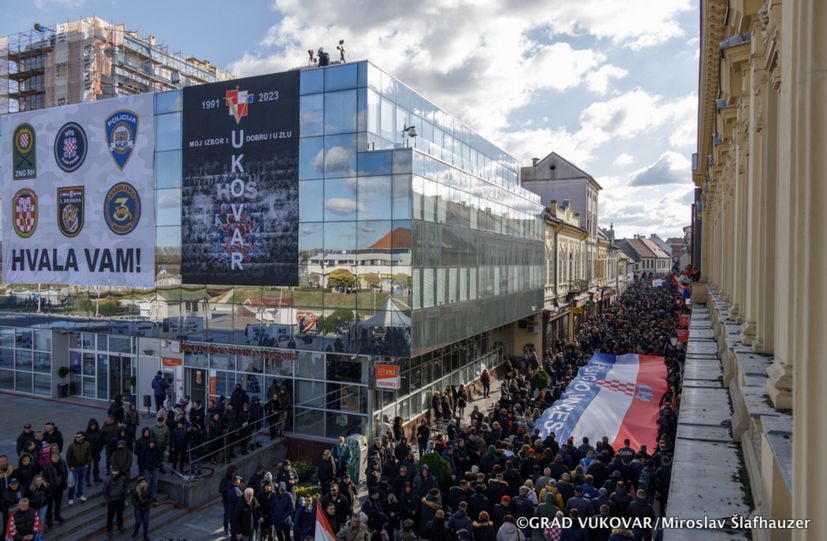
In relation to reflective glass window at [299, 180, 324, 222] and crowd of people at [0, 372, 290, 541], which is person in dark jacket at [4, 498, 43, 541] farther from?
reflective glass window at [299, 180, 324, 222]

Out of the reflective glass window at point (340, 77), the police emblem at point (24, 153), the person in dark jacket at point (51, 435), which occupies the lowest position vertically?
the person in dark jacket at point (51, 435)

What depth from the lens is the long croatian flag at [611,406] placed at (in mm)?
15527

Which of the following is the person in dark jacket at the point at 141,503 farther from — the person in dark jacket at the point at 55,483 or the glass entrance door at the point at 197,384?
the glass entrance door at the point at 197,384

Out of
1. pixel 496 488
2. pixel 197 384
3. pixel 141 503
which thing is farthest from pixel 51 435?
pixel 496 488

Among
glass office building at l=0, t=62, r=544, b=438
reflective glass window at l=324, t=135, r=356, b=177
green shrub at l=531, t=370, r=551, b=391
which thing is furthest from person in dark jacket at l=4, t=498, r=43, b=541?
green shrub at l=531, t=370, r=551, b=391

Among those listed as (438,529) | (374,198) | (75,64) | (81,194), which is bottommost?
(438,529)

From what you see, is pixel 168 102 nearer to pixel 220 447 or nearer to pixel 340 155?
pixel 340 155

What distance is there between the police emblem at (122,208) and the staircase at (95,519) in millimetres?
11869

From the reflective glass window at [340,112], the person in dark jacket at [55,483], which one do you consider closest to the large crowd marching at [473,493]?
the person in dark jacket at [55,483]

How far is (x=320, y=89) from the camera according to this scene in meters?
19.3

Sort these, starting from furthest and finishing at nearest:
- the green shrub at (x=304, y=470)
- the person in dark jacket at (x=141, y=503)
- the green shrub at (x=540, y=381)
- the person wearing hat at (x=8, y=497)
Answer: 1. the green shrub at (x=540, y=381)
2. the green shrub at (x=304, y=470)
3. the person in dark jacket at (x=141, y=503)
4. the person wearing hat at (x=8, y=497)

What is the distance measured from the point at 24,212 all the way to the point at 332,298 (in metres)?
17.3

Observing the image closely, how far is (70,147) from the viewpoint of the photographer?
81.5ft

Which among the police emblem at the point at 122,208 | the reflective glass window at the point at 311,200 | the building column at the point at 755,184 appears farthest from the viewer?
the police emblem at the point at 122,208
